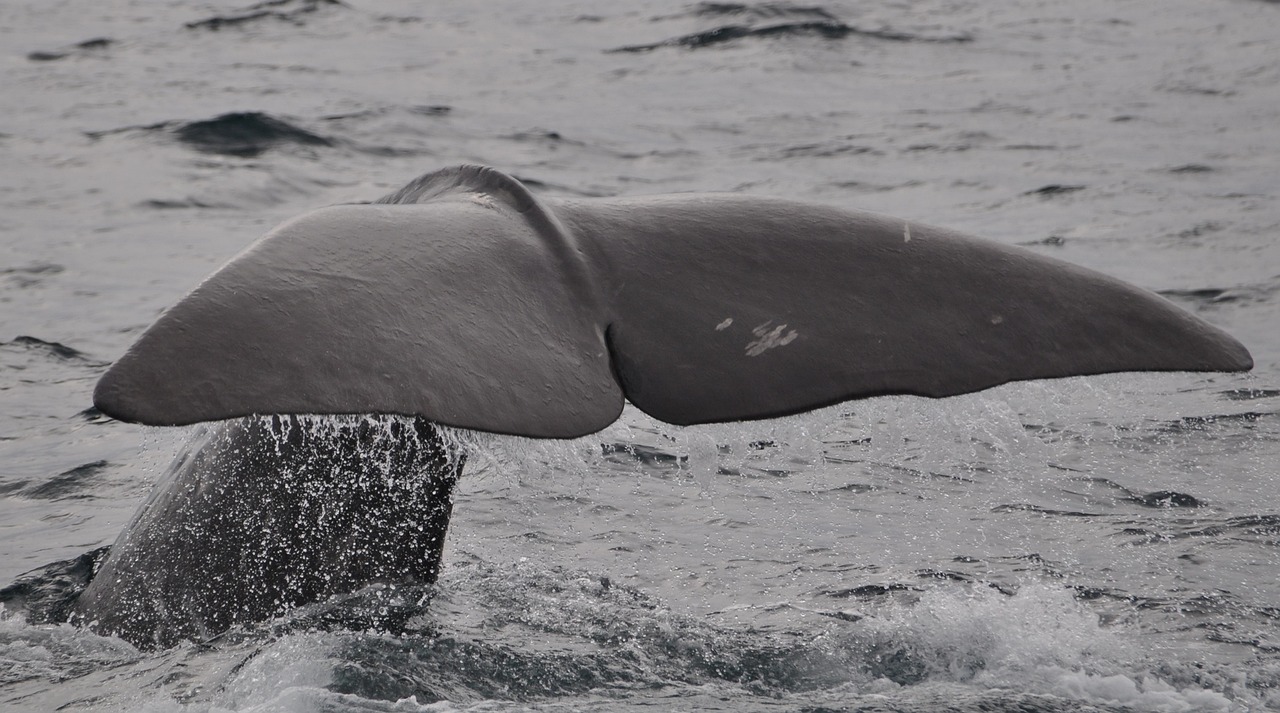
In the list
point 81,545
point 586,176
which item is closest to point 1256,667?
point 81,545

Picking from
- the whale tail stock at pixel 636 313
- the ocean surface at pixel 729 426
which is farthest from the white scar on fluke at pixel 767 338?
the ocean surface at pixel 729 426

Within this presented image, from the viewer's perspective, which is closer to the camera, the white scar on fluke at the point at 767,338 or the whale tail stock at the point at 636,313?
the whale tail stock at the point at 636,313

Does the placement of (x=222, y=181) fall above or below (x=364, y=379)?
below

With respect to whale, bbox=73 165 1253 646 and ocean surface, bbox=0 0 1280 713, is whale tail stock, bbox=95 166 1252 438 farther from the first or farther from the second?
ocean surface, bbox=0 0 1280 713

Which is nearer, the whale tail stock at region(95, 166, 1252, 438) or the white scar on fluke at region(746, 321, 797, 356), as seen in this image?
the whale tail stock at region(95, 166, 1252, 438)

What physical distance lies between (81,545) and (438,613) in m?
1.85

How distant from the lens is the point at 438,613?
4.66 m

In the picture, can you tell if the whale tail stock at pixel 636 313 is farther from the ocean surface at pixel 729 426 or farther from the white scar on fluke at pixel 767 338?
the ocean surface at pixel 729 426

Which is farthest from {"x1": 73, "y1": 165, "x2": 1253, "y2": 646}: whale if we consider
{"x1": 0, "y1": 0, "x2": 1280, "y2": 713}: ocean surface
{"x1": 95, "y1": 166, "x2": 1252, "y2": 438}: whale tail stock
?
{"x1": 0, "y1": 0, "x2": 1280, "y2": 713}: ocean surface

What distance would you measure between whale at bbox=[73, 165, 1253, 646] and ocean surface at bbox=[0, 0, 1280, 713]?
0.45 ft

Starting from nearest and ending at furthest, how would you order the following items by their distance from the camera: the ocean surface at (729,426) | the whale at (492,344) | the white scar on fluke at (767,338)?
the whale at (492,344)
the white scar on fluke at (767,338)
the ocean surface at (729,426)

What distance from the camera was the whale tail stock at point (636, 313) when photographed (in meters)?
2.75

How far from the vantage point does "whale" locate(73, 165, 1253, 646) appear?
107 inches

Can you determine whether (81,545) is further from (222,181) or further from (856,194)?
(856,194)
